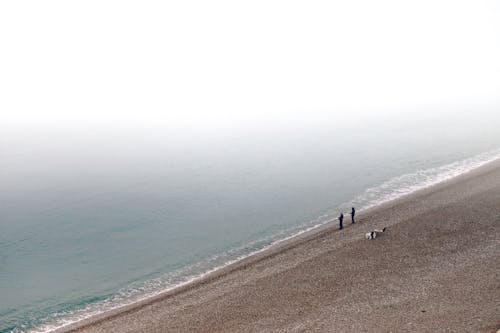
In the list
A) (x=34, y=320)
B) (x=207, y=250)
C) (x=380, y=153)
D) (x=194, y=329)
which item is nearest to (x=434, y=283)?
(x=194, y=329)

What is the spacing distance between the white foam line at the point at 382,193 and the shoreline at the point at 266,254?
1.64 feet

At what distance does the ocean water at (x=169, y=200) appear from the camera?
131 feet

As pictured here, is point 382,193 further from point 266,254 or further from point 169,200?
point 169,200

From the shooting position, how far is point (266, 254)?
42.7 metres

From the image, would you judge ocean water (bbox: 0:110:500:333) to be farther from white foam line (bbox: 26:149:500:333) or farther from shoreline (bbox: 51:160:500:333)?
shoreline (bbox: 51:160:500:333)

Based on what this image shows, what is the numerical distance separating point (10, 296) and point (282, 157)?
68256mm

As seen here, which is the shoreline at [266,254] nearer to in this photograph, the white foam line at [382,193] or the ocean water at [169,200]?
the white foam line at [382,193]

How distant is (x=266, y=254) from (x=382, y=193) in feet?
88.6

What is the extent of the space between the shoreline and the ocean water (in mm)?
1430

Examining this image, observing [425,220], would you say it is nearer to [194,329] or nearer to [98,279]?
[194,329]

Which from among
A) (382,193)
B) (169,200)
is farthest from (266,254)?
(169,200)

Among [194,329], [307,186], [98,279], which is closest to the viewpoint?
[194,329]

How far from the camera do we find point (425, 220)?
4525 centimetres

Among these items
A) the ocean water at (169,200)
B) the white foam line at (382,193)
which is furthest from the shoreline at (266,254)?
the ocean water at (169,200)
